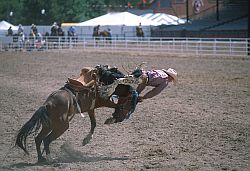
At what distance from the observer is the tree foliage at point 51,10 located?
197ft

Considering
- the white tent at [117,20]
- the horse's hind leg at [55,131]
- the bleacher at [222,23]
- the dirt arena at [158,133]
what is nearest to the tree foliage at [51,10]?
the white tent at [117,20]

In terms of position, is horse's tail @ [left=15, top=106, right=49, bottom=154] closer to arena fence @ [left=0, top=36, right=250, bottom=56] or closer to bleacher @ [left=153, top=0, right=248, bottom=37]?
arena fence @ [left=0, top=36, right=250, bottom=56]

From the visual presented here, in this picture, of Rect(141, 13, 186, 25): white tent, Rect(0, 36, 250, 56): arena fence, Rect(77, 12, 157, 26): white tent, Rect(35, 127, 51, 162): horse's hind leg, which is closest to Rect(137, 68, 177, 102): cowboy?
Rect(35, 127, 51, 162): horse's hind leg

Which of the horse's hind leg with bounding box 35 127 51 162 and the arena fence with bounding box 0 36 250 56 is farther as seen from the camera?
the arena fence with bounding box 0 36 250 56

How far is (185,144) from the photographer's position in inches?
300

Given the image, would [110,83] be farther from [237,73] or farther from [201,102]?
[237,73]

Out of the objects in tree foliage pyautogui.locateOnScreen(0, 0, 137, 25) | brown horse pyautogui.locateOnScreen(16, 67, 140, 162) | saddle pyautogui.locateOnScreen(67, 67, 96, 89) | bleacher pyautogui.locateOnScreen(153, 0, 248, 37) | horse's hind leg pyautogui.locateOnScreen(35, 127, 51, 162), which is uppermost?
tree foliage pyautogui.locateOnScreen(0, 0, 137, 25)

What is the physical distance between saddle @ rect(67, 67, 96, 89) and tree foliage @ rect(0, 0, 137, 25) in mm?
52910

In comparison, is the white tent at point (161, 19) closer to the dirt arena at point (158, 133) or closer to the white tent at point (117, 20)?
the white tent at point (117, 20)

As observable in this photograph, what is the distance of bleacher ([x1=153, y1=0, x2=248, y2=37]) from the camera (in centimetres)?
4072

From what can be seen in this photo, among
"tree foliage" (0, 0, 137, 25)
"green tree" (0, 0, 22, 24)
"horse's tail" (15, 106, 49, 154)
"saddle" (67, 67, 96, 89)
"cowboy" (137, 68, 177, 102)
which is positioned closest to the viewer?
"horse's tail" (15, 106, 49, 154)

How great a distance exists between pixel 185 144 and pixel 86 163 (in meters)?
1.75

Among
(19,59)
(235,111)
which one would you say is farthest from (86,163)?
(19,59)

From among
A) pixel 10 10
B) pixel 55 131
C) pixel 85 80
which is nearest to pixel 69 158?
pixel 55 131
